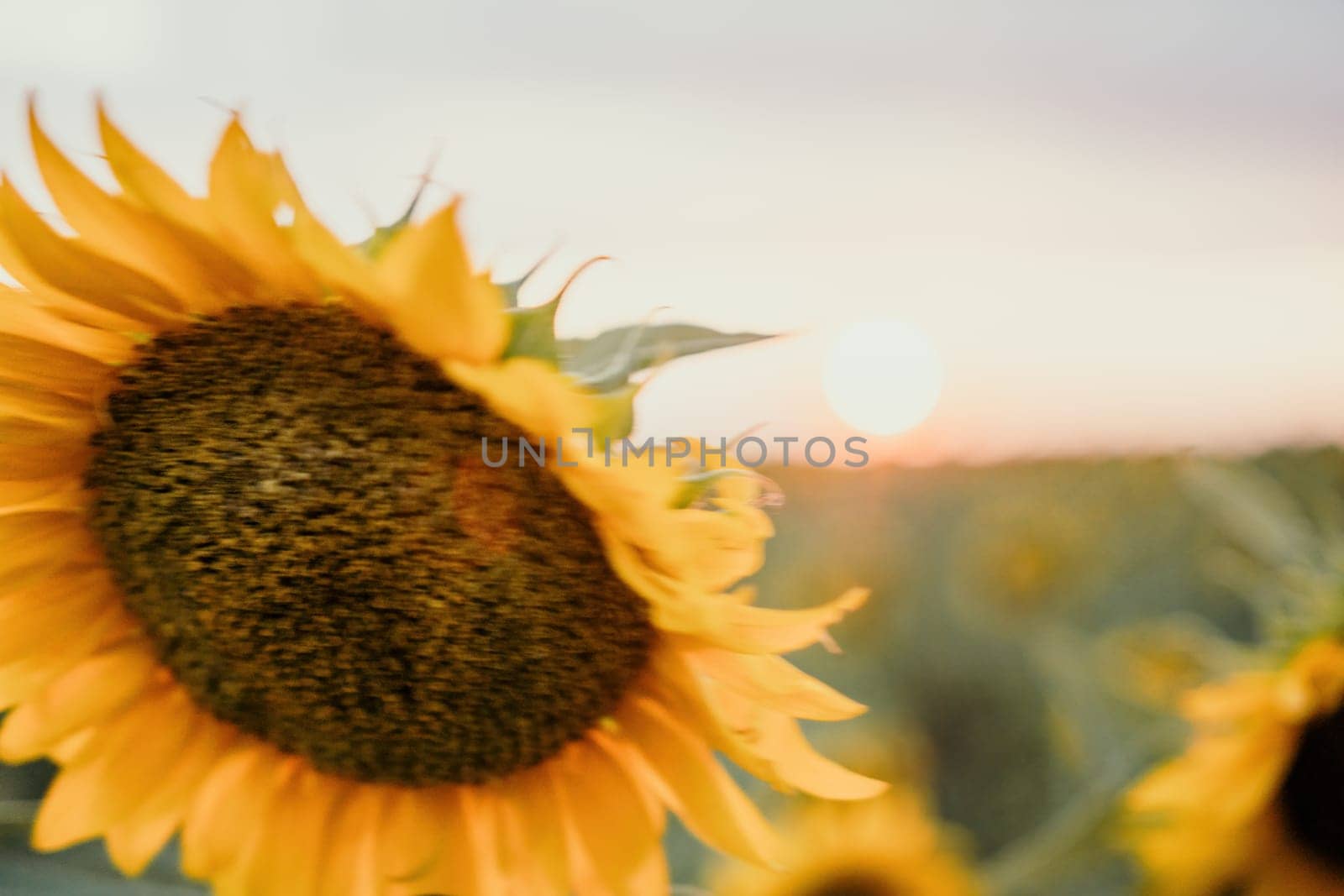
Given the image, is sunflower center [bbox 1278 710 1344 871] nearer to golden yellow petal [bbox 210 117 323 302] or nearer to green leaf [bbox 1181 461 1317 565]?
green leaf [bbox 1181 461 1317 565]

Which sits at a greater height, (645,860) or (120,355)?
(120,355)

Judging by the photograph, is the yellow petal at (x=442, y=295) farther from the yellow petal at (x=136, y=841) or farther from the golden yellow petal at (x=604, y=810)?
the yellow petal at (x=136, y=841)

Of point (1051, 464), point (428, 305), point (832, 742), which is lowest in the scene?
point (832, 742)

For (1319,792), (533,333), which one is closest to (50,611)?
(533,333)

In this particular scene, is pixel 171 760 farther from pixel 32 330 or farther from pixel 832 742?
pixel 832 742

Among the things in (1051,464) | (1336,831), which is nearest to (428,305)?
(1336,831)

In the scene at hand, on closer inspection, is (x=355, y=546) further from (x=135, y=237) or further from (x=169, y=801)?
(x=169, y=801)
